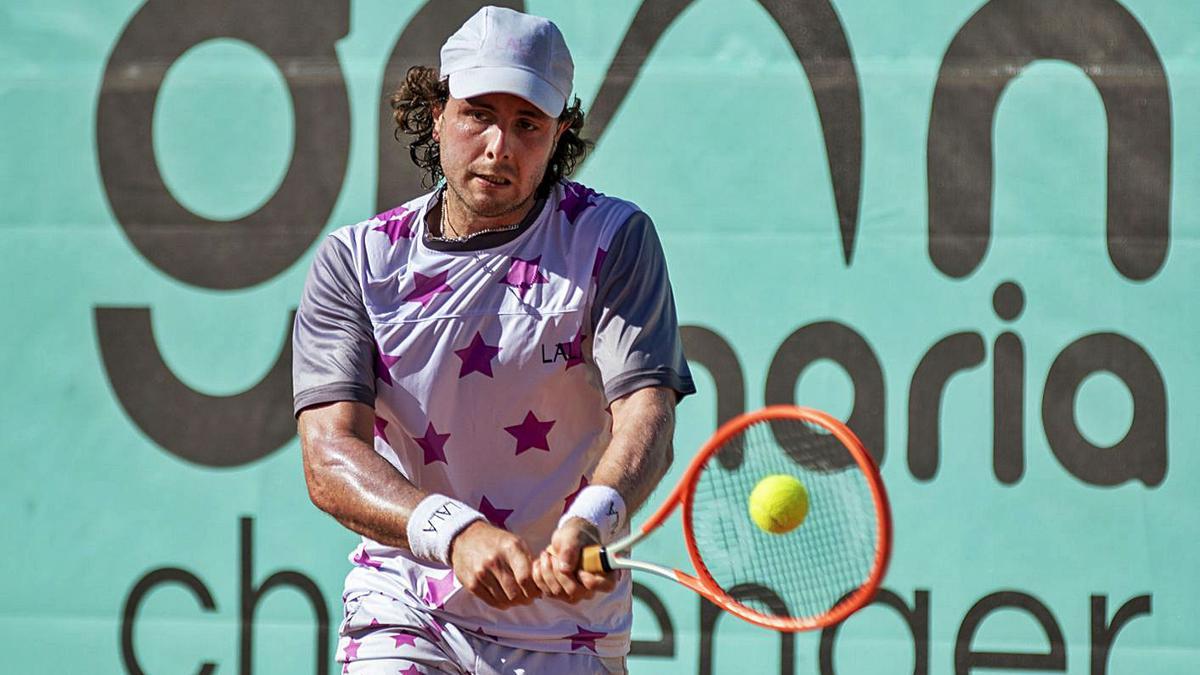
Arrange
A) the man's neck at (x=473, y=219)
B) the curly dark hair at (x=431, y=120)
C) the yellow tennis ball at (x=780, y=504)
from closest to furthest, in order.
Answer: the yellow tennis ball at (x=780, y=504), the man's neck at (x=473, y=219), the curly dark hair at (x=431, y=120)

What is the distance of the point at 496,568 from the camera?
6.91ft

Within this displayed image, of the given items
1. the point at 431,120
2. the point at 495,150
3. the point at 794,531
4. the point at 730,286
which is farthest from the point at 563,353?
the point at 730,286

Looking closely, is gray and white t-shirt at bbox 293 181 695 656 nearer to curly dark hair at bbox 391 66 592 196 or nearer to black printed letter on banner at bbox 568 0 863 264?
curly dark hair at bbox 391 66 592 196

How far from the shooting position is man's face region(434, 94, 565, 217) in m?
2.43

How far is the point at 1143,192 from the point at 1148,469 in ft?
1.99

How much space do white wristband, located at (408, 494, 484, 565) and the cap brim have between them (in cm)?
60

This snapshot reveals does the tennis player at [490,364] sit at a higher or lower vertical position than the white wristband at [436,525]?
higher

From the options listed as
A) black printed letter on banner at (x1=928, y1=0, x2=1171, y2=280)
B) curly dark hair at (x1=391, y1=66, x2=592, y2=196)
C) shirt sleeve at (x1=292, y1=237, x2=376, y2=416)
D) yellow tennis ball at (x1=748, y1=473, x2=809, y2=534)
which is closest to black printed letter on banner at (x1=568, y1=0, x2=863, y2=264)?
black printed letter on banner at (x1=928, y1=0, x2=1171, y2=280)

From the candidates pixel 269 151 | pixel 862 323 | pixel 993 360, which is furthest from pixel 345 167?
pixel 993 360

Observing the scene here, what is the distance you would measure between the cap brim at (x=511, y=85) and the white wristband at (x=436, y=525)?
60cm

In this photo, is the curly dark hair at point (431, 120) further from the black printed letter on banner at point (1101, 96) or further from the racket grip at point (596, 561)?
the black printed letter on banner at point (1101, 96)

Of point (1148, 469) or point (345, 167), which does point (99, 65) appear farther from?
point (1148, 469)

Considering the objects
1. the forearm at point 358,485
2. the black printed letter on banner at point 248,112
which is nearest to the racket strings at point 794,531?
the forearm at point 358,485

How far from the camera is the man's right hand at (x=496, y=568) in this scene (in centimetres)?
211
